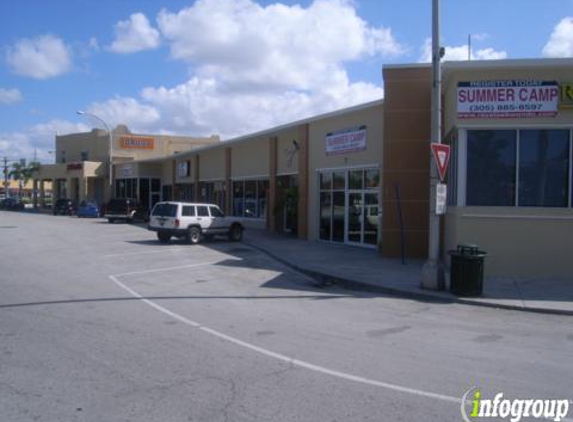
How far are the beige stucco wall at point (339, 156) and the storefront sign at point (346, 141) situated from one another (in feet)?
0.56

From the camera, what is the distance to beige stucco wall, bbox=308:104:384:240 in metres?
21.2

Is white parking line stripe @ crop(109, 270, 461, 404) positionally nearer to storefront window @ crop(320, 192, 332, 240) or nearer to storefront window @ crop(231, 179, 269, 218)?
storefront window @ crop(320, 192, 332, 240)

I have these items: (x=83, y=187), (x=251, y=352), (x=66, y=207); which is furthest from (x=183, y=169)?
(x=251, y=352)

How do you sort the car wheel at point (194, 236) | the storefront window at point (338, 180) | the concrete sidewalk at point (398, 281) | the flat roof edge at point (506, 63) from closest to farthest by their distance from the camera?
1. the concrete sidewalk at point (398, 281)
2. the flat roof edge at point (506, 63)
3. the storefront window at point (338, 180)
4. the car wheel at point (194, 236)

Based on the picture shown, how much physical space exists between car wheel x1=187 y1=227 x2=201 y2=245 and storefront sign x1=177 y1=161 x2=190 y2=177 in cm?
1970

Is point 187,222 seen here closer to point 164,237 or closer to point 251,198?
point 164,237

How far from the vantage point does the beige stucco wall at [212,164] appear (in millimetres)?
37312

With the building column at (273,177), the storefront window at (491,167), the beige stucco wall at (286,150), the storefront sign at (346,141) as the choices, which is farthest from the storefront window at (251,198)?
the storefront window at (491,167)

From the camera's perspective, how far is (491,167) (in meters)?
14.6

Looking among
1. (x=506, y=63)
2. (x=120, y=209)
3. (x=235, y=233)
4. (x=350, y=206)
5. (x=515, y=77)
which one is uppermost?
(x=506, y=63)

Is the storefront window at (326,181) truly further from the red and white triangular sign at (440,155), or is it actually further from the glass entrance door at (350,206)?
the red and white triangular sign at (440,155)

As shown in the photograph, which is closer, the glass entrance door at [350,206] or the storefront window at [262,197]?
the glass entrance door at [350,206]

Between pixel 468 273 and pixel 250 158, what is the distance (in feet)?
73.9

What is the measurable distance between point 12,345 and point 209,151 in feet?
107
